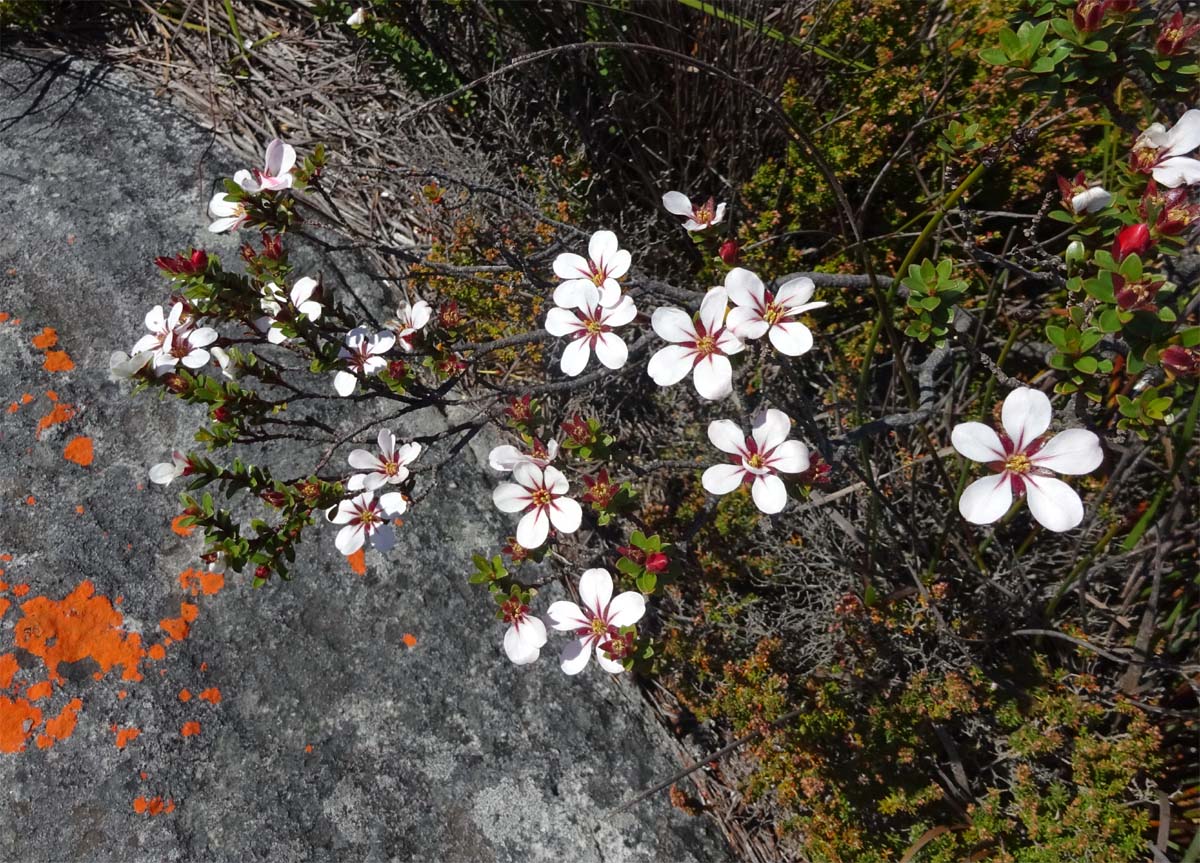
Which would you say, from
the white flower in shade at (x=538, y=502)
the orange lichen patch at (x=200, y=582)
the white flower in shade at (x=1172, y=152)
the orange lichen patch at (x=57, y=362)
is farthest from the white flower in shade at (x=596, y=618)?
the orange lichen patch at (x=57, y=362)

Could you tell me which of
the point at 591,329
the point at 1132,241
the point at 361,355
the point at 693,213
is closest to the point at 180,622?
the point at 361,355

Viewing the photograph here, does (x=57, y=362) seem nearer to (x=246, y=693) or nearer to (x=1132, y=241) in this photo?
(x=246, y=693)

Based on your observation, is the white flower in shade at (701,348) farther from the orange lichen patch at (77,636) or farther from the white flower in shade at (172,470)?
the orange lichen patch at (77,636)

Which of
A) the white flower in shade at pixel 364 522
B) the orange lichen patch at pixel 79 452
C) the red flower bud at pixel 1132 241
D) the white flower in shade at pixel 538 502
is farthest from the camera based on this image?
the orange lichen patch at pixel 79 452

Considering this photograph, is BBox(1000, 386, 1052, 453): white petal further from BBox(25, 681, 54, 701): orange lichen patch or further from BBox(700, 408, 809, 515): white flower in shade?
BBox(25, 681, 54, 701): orange lichen patch

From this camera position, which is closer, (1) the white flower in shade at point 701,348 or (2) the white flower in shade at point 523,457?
(1) the white flower in shade at point 701,348

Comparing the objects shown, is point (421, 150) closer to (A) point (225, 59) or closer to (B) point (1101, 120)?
(A) point (225, 59)

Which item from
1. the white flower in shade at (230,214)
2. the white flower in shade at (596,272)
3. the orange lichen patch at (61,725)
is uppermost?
the white flower in shade at (596,272)
